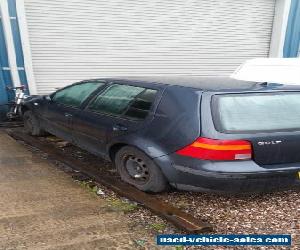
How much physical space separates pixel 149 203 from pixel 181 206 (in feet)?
1.19

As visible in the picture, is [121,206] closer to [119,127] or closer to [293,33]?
[119,127]

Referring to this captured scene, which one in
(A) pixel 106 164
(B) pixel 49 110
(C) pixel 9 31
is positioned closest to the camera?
(A) pixel 106 164

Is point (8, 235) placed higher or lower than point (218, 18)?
lower

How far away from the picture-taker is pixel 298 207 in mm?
4148

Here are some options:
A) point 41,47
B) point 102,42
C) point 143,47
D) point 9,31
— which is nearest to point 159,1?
point 143,47

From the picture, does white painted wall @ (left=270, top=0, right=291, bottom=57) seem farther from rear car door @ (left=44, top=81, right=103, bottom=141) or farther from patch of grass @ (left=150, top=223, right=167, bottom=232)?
patch of grass @ (left=150, top=223, right=167, bottom=232)

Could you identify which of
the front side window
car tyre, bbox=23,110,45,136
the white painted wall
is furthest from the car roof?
the white painted wall

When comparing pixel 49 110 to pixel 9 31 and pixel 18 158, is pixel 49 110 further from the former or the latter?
pixel 9 31

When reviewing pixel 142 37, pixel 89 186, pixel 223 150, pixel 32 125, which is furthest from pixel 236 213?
pixel 142 37

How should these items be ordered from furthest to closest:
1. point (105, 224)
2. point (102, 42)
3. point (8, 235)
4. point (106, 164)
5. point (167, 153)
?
point (102, 42) < point (106, 164) < point (167, 153) < point (105, 224) < point (8, 235)

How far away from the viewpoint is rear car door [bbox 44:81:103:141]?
530 cm

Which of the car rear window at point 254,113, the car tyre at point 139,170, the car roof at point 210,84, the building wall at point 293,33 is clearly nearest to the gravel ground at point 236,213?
the car tyre at point 139,170

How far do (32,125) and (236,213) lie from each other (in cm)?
403

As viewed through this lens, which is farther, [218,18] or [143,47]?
[218,18]
